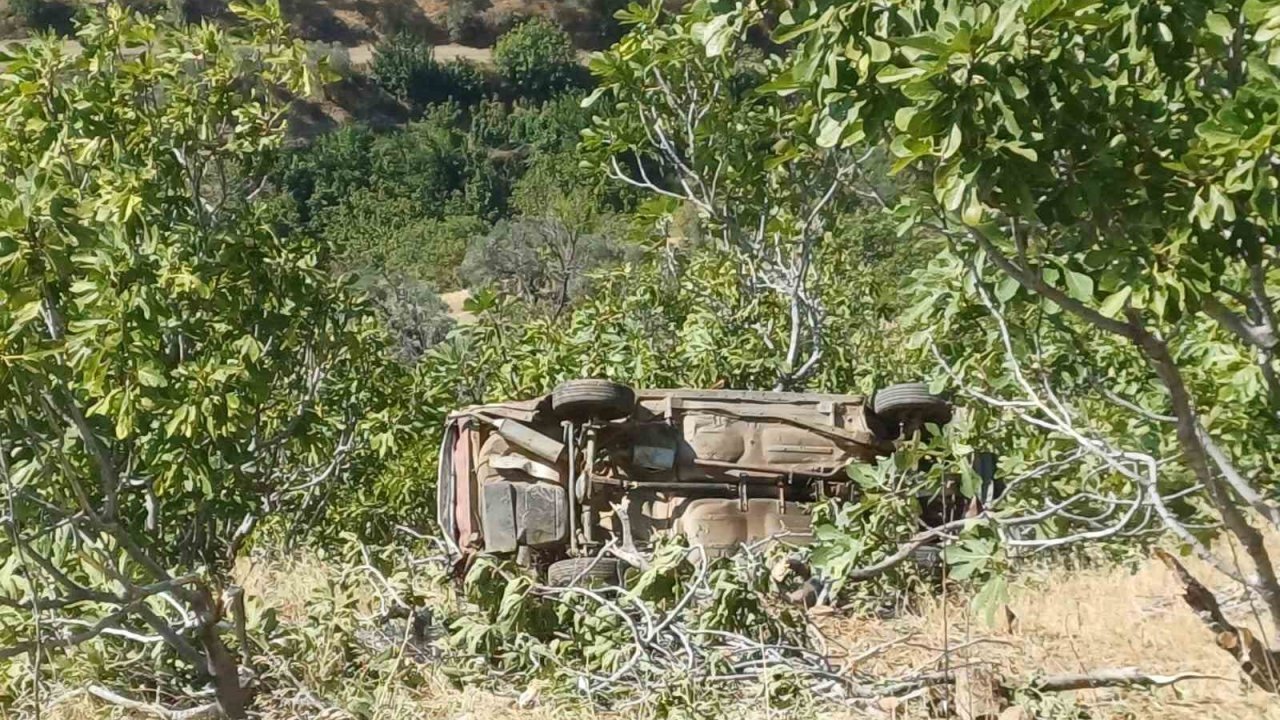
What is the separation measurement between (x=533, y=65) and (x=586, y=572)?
52.6 m

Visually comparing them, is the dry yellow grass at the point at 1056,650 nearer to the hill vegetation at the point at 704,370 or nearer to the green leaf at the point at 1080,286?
the hill vegetation at the point at 704,370

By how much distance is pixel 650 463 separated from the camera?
751 cm

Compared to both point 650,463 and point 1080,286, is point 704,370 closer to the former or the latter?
point 650,463

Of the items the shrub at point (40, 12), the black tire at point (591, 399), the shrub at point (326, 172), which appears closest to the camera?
the black tire at point (591, 399)

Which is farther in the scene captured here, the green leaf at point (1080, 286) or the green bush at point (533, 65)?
the green bush at point (533, 65)

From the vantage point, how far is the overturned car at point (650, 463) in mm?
7379

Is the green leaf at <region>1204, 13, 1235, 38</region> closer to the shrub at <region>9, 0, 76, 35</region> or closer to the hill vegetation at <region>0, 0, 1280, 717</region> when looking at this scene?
the hill vegetation at <region>0, 0, 1280, 717</region>

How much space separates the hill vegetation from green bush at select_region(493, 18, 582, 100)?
48692mm

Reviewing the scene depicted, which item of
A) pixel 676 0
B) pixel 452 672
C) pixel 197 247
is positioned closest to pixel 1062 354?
pixel 452 672

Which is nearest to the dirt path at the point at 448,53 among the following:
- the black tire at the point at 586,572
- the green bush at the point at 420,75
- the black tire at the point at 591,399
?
the green bush at the point at 420,75

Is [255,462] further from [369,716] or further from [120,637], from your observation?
[369,716]

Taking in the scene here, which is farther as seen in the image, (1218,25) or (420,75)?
(420,75)

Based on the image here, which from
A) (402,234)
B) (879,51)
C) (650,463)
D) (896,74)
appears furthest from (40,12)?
(896,74)

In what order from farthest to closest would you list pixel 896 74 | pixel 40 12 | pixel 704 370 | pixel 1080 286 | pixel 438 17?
pixel 438 17
pixel 40 12
pixel 704 370
pixel 1080 286
pixel 896 74
